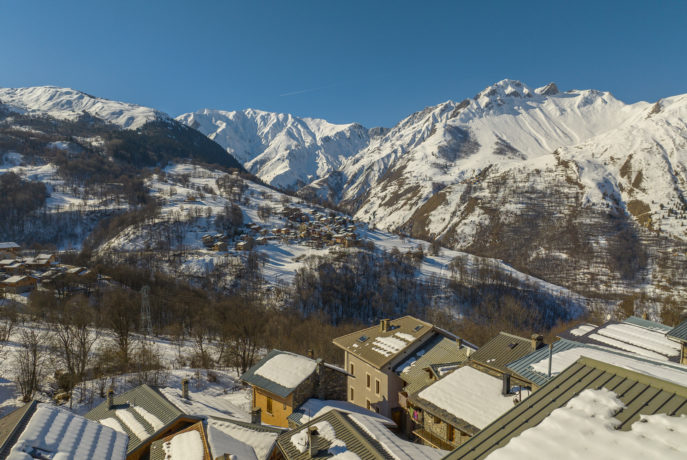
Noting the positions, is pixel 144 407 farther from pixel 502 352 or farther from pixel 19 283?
pixel 19 283

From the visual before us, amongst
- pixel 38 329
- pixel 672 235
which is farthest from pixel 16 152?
pixel 672 235

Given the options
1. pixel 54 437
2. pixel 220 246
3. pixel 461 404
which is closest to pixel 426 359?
pixel 461 404

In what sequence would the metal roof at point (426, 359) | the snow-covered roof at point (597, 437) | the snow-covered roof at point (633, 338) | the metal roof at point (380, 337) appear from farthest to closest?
the metal roof at point (380, 337)
the metal roof at point (426, 359)
the snow-covered roof at point (633, 338)
the snow-covered roof at point (597, 437)

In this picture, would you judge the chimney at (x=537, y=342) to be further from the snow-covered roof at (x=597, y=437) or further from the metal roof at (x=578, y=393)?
the snow-covered roof at (x=597, y=437)

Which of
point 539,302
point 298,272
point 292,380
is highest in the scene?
point 292,380

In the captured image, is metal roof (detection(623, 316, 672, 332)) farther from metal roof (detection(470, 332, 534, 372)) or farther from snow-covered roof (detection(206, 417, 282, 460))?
snow-covered roof (detection(206, 417, 282, 460))

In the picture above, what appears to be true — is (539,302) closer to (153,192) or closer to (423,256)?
(423,256)

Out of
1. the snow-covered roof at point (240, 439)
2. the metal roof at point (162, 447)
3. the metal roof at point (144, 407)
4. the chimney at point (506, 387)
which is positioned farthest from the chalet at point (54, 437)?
the chimney at point (506, 387)
